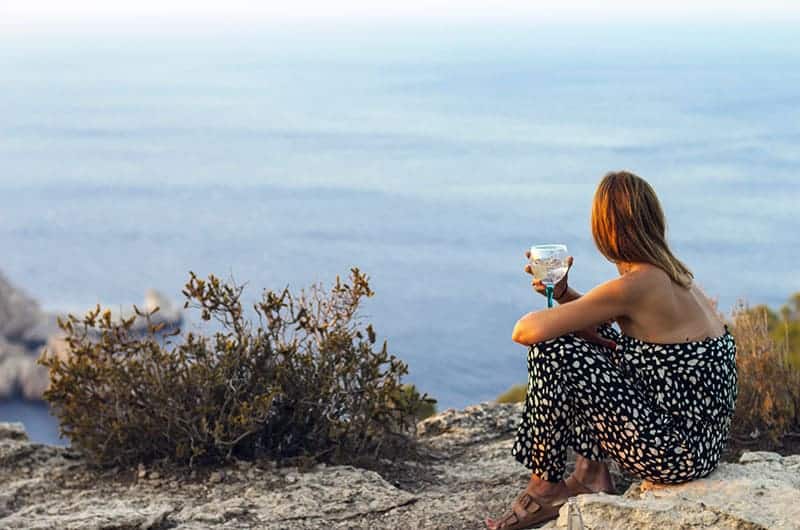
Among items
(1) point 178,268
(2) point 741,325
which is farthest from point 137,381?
(1) point 178,268

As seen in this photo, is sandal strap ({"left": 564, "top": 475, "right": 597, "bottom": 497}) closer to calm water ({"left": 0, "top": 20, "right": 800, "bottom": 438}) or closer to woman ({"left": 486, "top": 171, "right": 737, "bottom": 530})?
woman ({"left": 486, "top": 171, "right": 737, "bottom": 530})

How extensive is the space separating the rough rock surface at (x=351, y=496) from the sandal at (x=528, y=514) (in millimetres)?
199

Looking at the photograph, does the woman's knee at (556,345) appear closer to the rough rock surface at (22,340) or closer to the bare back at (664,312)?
the bare back at (664,312)

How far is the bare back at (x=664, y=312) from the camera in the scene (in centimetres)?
364

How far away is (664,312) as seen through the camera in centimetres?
370

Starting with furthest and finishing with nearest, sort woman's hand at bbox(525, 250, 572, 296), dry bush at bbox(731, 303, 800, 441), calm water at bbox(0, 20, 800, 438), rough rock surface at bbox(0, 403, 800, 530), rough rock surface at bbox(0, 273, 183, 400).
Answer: calm water at bbox(0, 20, 800, 438)
rough rock surface at bbox(0, 273, 183, 400)
dry bush at bbox(731, 303, 800, 441)
woman's hand at bbox(525, 250, 572, 296)
rough rock surface at bbox(0, 403, 800, 530)

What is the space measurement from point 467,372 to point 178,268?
47.7m

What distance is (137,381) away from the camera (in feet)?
16.6

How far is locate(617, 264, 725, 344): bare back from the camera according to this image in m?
3.64

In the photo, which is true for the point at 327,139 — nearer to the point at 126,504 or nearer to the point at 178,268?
the point at 178,268

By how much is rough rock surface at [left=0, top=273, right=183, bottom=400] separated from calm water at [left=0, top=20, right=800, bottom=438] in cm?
218

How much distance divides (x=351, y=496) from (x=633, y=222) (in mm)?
1736

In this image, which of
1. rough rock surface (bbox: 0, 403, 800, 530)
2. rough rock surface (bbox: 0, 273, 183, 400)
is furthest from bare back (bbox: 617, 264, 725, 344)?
rough rock surface (bbox: 0, 273, 183, 400)

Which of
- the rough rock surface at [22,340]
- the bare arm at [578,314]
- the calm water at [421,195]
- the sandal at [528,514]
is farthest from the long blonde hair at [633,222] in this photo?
the calm water at [421,195]
